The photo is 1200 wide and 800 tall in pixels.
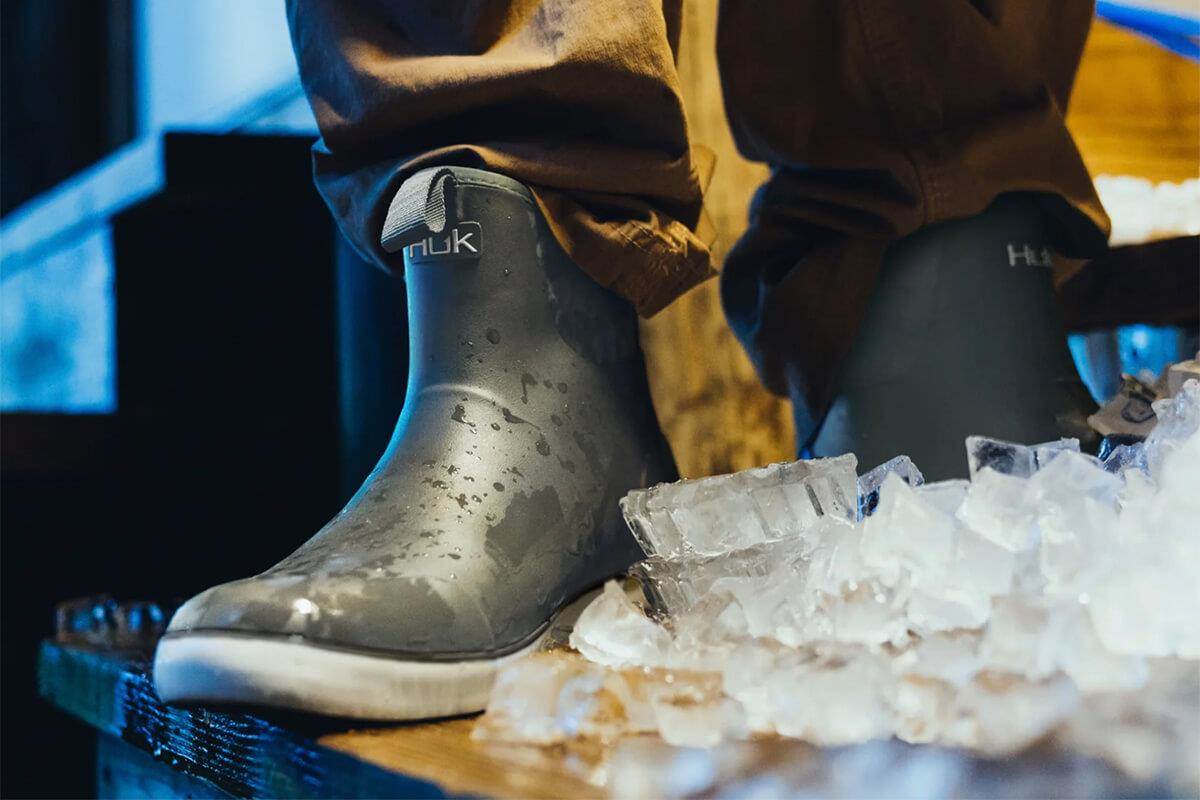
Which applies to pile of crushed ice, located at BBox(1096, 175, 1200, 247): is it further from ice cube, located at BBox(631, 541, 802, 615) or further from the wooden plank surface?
the wooden plank surface

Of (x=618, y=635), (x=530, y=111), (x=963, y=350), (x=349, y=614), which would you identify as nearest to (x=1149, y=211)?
(x=963, y=350)

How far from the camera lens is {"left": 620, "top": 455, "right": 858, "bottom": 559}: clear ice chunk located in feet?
1.99

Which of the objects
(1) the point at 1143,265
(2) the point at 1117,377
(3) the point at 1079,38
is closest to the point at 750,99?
(3) the point at 1079,38

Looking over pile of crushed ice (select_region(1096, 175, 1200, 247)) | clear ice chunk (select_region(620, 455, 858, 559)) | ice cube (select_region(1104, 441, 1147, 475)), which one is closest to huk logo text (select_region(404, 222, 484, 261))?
clear ice chunk (select_region(620, 455, 858, 559))

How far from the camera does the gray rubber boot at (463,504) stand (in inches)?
19.0

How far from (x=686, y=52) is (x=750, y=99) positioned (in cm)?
39

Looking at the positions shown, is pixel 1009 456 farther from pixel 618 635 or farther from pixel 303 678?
pixel 303 678

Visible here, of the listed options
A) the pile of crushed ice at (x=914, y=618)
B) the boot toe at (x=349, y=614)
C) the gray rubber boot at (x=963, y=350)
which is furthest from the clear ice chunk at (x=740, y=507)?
the gray rubber boot at (x=963, y=350)

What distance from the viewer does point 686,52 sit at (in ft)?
4.16

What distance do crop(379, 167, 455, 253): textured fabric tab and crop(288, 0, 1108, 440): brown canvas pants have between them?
0.08 ft

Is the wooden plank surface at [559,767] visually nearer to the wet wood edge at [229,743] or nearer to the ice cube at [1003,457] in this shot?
the wet wood edge at [229,743]

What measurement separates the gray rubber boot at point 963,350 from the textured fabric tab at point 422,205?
393 millimetres

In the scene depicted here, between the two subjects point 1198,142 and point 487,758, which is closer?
point 487,758

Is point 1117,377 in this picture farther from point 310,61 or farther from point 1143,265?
point 310,61
